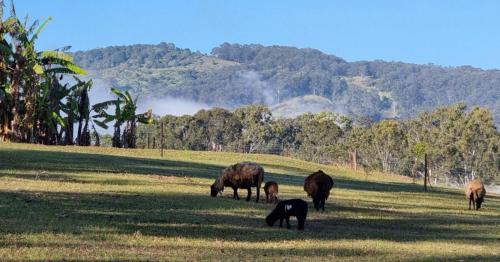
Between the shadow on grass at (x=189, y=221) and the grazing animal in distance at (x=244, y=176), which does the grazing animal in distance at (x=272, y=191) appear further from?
the shadow on grass at (x=189, y=221)

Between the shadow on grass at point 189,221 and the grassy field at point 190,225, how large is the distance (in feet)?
0.12

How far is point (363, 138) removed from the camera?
15912 centimetres

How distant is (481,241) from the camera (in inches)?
981

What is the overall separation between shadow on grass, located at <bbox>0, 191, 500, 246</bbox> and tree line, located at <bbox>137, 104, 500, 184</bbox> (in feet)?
309

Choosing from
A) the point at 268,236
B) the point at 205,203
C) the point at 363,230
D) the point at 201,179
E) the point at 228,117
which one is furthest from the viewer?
the point at 228,117

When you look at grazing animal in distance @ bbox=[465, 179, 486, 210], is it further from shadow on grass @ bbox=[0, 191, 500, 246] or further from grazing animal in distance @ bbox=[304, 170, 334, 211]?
grazing animal in distance @ bbox=[304, 170, 334, 211]

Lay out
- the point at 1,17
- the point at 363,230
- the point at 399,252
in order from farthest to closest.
→ the point at 1,17, the point at 363,230, the point at 399,252

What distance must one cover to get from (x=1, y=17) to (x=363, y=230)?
48.4m

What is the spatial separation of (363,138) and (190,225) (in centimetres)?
13892

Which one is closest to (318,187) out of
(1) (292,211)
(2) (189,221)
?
(1) (292,211)

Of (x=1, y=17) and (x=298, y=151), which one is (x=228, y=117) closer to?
(x=298, y=151)

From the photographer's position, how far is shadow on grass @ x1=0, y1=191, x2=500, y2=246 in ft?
68.3

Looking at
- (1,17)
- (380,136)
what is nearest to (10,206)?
(1,17)

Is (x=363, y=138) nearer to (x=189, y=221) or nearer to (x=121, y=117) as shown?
(x=121, y=117)
